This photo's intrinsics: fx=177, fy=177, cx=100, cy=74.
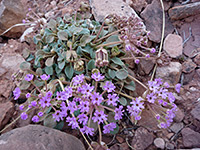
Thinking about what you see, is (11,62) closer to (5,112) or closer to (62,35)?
(5,112)

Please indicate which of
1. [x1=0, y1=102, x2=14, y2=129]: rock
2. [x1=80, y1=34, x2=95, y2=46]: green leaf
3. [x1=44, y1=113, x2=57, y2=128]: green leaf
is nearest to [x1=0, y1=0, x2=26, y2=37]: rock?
[x1=0, y1=102, x2=14, y2=129]: rock

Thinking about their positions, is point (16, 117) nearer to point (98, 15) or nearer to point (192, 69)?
point (98, 15)

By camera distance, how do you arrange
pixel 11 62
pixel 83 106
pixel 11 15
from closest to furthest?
pixel 83 106 < pixel 11 62 < pixel 11 15

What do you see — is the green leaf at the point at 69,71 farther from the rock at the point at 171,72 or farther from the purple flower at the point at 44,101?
the rock at the point at 171,72

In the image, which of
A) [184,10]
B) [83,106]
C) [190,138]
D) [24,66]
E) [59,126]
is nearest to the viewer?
[83,106]

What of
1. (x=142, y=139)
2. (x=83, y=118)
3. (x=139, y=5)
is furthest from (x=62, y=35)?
(x=142, y=139)

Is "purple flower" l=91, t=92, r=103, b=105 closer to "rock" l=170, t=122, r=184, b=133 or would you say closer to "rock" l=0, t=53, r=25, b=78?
"rock" l=170, t=122, r=184, b=133

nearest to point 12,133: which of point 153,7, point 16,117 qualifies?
point 16,117
